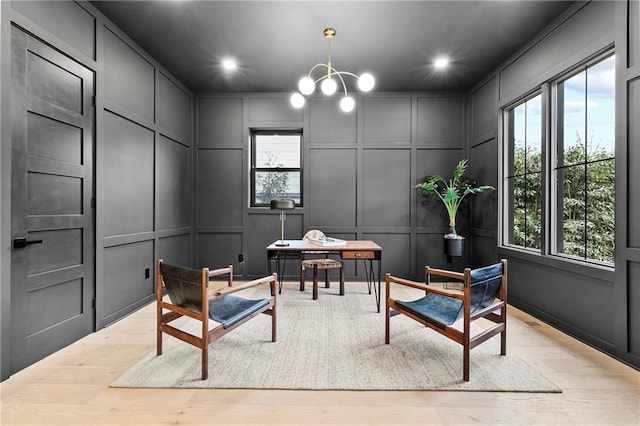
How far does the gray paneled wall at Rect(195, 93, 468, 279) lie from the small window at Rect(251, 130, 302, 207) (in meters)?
0.19

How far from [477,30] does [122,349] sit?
4369mm

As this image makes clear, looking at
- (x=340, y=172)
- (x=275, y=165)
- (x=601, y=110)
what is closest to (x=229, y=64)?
(x=275, y=165)

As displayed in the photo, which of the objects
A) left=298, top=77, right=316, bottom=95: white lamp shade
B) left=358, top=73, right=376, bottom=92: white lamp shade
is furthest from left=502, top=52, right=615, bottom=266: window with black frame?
left=298, top=77, right=316, bottom=95: white lamp shade

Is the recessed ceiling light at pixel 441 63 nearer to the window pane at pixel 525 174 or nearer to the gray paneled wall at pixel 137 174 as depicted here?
the window pane at pixel 525 174

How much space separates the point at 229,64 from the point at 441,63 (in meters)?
2.64

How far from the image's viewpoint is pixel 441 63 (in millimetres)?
3748

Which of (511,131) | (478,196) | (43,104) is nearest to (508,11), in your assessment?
(511,131)

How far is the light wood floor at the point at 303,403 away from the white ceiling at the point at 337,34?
9.87 ft

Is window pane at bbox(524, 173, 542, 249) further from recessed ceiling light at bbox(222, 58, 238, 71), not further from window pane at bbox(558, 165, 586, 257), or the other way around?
recessed ceiling light at bbox(222, 58, 238, 71)

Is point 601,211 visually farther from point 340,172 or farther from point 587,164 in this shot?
point 340,172

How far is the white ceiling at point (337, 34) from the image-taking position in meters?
2.71

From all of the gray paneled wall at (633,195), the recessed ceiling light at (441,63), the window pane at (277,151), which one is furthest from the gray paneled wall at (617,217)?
the window pane at (277,151)

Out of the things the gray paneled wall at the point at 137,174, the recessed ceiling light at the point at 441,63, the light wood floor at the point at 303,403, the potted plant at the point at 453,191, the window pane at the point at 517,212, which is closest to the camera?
the light wood floor at the point at 303,403

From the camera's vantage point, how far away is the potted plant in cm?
405
